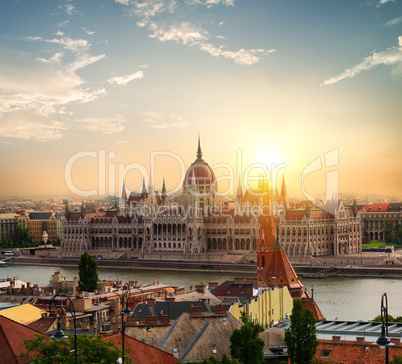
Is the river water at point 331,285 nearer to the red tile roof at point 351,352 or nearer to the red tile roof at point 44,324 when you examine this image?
the red tile roof at point 351,352

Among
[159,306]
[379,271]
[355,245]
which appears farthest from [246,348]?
[355,245]

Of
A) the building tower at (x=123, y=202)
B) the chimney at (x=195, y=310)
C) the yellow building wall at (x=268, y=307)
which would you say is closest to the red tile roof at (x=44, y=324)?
the chimney at (x=195, y=310)

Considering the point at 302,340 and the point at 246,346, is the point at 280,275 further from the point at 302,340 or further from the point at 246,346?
the point at 246,346

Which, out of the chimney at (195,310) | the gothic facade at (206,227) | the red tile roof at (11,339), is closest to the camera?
the red tile roof at (11,339)

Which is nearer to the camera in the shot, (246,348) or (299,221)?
(246,348)

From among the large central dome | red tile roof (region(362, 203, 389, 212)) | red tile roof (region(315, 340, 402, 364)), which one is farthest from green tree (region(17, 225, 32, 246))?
red tile roof (region(315, 340, 402, 364))

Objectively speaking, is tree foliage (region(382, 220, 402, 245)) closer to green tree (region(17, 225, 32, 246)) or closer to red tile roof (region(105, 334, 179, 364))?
green tree (region(17, 225, 32, 246))

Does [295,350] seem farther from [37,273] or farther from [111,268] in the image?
[111,268]
